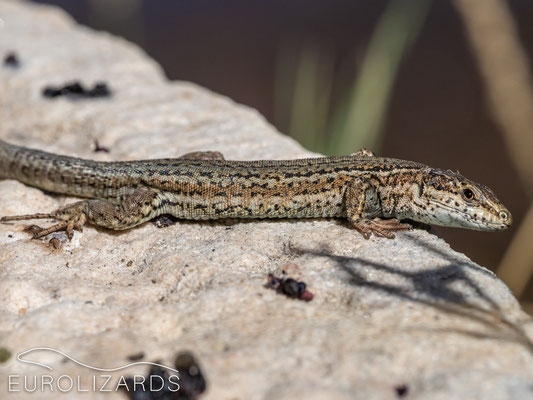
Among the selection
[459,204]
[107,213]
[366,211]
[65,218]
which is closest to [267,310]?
[366,211]

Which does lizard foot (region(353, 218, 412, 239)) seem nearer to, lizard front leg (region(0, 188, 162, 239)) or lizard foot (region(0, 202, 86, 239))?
lizard front leg (region(0, 188, 162, 239))

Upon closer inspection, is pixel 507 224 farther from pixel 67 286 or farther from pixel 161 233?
pixel 67 286

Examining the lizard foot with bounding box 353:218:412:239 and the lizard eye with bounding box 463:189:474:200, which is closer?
the lizard foot with bounding box 353:218:412:239

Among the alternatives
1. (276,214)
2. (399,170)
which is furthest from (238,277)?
(399,170)

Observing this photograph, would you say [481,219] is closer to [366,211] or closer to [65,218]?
[366,211]

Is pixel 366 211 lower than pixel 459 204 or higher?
lower

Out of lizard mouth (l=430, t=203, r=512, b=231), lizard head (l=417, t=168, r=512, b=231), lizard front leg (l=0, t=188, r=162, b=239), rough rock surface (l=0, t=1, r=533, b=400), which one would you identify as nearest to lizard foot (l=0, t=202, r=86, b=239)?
lizard front leg (l=0, t=188, r=162, b=239)

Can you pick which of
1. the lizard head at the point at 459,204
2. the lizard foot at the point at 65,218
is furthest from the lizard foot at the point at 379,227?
the lizard foot at the point at 65,218

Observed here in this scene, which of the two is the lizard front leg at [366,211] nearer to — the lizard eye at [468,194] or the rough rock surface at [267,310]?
the rough rock surface at [267,310]
